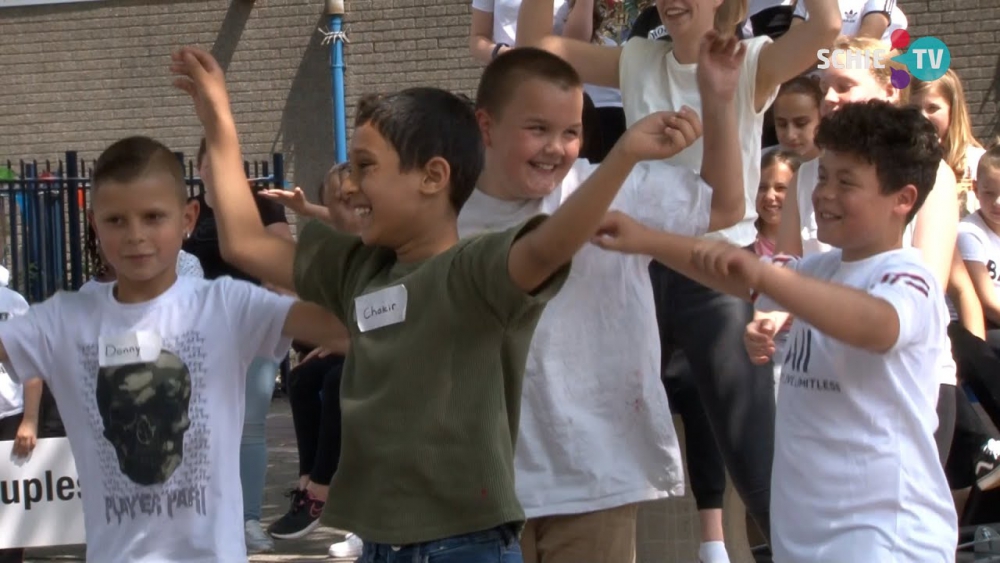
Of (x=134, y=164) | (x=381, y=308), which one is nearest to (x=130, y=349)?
(x=134, y=164)

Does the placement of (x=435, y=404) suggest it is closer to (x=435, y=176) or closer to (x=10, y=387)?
(x=435, y=176)

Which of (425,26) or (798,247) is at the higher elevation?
(425,26)

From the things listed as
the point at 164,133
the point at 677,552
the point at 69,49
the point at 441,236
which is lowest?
the point at 677,552

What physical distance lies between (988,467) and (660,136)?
324 cm

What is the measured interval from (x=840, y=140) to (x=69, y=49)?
13.3 m

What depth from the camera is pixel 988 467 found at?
5.30 metres

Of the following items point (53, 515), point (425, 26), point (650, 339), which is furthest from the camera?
point (425, 26)

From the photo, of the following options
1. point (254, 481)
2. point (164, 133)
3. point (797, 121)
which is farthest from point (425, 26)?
point (797, 121)

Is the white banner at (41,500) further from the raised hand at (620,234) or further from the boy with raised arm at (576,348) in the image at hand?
the raised hand at (620,234)

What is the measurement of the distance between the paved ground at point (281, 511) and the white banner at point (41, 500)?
505mm

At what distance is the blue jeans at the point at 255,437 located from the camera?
638 centimetres

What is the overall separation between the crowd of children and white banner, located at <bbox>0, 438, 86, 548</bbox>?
2.78m

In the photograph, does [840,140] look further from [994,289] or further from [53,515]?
[53,515]

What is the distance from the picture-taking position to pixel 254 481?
646 cm
